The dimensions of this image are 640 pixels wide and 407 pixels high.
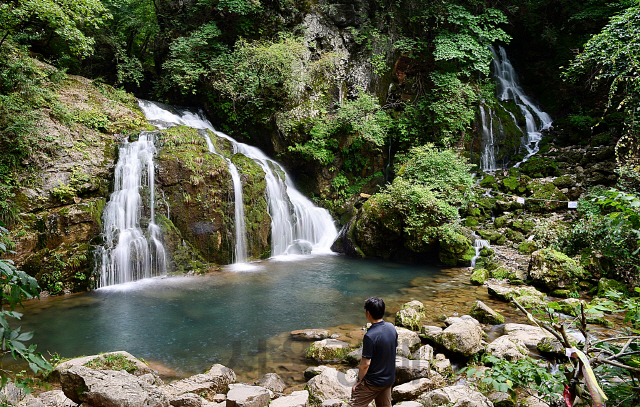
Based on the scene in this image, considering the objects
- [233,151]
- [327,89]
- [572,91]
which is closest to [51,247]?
[233,151]

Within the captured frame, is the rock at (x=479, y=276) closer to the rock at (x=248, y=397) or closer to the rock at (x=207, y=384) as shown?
the rock at (x=207, y=384)

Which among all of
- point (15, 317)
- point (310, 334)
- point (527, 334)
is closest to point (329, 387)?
point (310, 334)

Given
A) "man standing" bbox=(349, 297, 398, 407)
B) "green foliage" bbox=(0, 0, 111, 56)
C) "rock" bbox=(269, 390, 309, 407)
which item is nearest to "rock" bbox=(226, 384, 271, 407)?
"rock" bbox=(269, 390, 309, 407)

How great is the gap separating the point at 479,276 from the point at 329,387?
24.0 feet

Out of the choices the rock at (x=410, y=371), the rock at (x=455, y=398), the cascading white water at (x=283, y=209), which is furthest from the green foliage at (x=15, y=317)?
the cascading white water at (x=283, y=209)

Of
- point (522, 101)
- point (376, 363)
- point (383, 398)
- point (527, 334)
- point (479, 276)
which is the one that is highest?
point (522, 101)

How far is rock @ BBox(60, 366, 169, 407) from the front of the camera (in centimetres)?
367

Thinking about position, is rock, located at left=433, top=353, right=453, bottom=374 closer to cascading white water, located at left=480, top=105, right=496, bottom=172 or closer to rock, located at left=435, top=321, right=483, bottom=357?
rock, located at left=435, top=321, right=483, bottom=357

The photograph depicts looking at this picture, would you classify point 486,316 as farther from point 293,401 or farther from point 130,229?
point 130,229

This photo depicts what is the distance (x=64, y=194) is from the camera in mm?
10141

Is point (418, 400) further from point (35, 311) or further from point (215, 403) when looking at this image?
point (35, 311)

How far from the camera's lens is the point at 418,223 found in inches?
491

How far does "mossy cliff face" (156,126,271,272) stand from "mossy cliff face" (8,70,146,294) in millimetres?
1768

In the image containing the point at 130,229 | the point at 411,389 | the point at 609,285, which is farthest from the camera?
the point at 130,229
